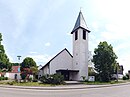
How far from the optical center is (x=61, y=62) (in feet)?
151

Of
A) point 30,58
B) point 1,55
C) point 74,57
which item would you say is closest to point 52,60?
point 74,57

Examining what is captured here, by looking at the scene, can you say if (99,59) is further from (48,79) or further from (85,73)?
(48,79)

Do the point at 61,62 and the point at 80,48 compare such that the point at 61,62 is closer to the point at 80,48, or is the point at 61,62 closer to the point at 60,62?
the point at 60,62

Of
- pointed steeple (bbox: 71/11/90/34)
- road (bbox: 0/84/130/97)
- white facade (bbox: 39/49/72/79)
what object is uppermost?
pointed steeple (bbox: 71/11/90/34)

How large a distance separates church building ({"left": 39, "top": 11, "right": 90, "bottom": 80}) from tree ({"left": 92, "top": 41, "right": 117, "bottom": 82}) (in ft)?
9.17

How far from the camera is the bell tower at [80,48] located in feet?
145

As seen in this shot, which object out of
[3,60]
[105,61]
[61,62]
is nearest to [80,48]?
[61,62]

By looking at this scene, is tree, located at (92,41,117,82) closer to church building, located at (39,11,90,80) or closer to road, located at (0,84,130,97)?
church building, located at (39,11,90,80)

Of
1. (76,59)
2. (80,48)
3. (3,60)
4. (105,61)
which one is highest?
(80,48)

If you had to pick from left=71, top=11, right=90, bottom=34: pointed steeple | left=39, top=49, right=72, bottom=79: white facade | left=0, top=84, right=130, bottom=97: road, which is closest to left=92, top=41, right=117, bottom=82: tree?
left=71, top=11, right=90, bottom=34: pointed steeple

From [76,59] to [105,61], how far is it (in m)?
6.98

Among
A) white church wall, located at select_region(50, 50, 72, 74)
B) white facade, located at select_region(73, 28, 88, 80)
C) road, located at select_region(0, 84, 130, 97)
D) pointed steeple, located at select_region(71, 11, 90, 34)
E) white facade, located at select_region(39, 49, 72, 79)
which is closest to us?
road, located at select_region(0, 84, 130, 97)

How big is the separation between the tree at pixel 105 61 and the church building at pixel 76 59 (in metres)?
2.79

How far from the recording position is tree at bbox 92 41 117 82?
42.1 metres
